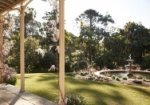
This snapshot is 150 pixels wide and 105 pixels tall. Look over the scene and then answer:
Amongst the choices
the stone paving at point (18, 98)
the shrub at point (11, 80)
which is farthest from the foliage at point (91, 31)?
the stone paving at point (18, 98)

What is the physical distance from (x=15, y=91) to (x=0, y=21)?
2810mm

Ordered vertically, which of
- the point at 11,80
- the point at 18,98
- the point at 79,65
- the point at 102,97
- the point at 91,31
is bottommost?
the point at 102,97

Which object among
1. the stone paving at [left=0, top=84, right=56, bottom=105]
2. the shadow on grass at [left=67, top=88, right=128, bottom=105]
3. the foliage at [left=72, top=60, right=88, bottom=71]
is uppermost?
the foliage at [left=72, top=60, right=88, bottom=71]

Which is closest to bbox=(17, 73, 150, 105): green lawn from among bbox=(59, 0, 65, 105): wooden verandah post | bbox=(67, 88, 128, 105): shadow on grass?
bbox=(67, 88, 128, 105): shadow on grass

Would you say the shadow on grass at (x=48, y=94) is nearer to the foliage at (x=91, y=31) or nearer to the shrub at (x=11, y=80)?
the shrub at (x=11, y=80)

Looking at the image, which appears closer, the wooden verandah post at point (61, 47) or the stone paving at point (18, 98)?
the wooden verandah post at point (61, 47)

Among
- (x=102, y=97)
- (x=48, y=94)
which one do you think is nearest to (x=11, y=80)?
(x=48, y=94)

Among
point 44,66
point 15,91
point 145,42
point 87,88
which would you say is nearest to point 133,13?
point 145,42

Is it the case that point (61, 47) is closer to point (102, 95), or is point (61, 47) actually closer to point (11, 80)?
point (102, 95)

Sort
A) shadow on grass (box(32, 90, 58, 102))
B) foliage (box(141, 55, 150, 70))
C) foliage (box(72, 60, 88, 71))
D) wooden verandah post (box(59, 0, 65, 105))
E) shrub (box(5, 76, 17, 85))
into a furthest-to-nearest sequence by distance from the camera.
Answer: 1. foliage (box(141, 55, 150, 70))
2. foliage (box(72, 60, 88, 71))
3. shrub (box(5, 76, 17, 85))
4. shadow on grass (box(32, 90, 58, 102))
5. wooden verandah post (box(59, 0, 65, 105))

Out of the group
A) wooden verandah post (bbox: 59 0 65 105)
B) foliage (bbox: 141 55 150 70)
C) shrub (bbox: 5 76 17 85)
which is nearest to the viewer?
Answer: wooden verandah post (bbox: 59 0 65 105)

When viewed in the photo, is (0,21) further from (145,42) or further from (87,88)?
(145,42)

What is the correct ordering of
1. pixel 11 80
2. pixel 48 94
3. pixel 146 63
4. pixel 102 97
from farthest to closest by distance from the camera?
pixel 146 63 → pixel 11 80 → pixel 48 94 → pixel 102 97

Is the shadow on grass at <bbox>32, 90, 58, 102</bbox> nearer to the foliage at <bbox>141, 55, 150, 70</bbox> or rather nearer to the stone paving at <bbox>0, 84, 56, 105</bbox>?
the stone paving at <bbox>0, 84, 56, 105</bbox>
